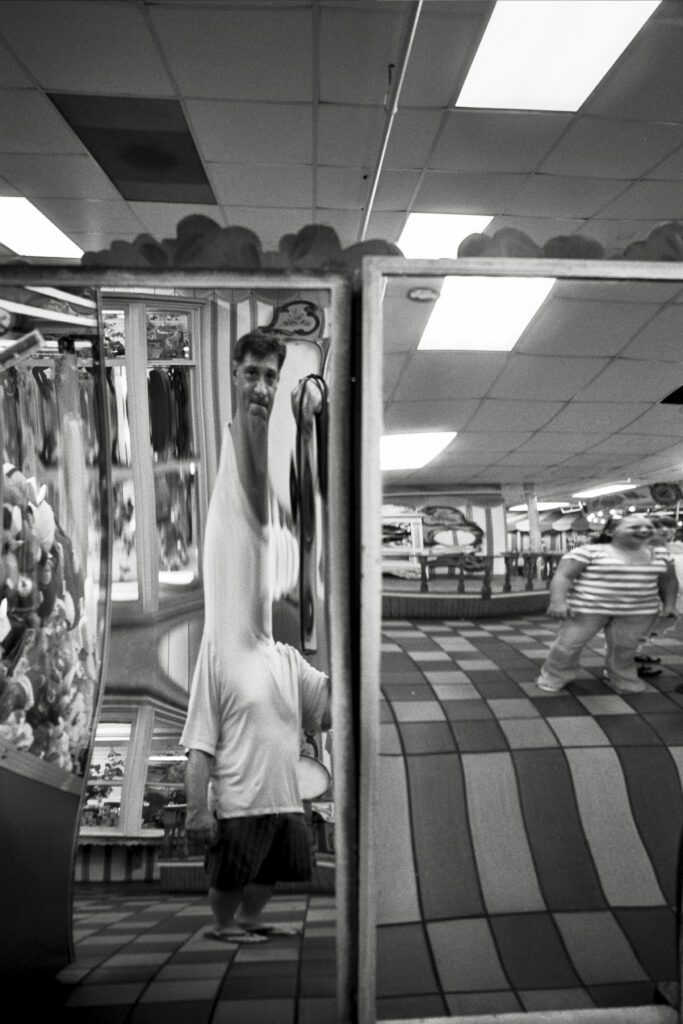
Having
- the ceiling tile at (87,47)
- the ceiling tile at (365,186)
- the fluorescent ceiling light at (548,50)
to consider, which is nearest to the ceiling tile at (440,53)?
the fluorescent ceiling light at (548,50)

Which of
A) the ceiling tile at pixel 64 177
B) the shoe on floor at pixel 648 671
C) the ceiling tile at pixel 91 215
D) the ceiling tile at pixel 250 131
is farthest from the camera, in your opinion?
the ceiling tile at pixel 64 177

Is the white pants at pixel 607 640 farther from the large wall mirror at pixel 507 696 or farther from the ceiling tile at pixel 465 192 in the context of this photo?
the ceiling tile at pixel 465 192

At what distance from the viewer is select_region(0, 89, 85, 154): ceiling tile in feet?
6.28

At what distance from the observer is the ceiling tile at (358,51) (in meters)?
1.46

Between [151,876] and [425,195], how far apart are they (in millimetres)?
1622

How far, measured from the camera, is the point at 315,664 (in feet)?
3.29

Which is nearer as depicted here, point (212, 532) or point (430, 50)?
point (212, 532)

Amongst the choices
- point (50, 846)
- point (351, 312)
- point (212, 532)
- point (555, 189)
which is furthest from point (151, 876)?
point (555, 189)

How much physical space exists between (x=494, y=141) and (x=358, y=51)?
0.46m

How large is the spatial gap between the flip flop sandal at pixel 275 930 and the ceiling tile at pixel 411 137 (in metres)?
1.78

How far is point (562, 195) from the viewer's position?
4.71 ft

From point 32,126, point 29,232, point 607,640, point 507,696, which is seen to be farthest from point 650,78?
point 32,126

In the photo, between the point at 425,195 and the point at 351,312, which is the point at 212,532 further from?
the point at 425,195

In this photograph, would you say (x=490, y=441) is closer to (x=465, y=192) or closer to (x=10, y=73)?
(x=465, y=192)
